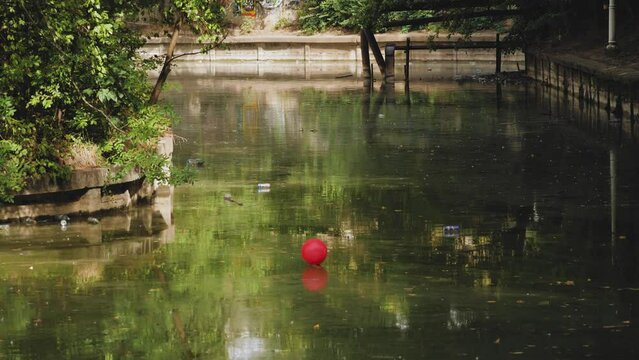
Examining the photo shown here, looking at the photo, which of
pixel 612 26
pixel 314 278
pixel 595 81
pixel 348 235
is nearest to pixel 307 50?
pixel 612 26

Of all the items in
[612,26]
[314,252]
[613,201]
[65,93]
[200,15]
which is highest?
[200,15]

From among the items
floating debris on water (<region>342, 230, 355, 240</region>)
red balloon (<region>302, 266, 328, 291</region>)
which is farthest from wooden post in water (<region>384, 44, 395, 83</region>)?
red balloon (<region>302, 266, 328, 291</region>)

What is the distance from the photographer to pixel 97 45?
17031 mm

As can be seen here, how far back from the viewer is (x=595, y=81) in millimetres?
34906

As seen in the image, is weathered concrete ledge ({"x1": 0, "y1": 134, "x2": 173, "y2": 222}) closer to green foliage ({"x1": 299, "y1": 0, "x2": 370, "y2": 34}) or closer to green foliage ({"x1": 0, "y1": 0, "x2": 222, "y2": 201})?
green foliage ({"x1": 0, "y1": 0, "x2": 222, "y2": 201})

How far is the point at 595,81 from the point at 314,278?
23.2 metres

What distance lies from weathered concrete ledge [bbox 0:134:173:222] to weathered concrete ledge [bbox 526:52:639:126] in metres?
15.1

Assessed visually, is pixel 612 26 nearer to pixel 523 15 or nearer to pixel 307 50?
pixel 523 15

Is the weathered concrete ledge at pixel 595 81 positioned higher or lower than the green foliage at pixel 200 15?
lower

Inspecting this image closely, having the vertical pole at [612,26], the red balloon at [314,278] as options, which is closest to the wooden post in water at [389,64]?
the vertical pole at [612,26]

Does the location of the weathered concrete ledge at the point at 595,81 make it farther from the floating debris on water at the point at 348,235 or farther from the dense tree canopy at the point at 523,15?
the floating debris on water at the point at 348,235

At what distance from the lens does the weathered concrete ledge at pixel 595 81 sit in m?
30.1

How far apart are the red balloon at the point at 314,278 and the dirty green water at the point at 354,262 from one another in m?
0.04

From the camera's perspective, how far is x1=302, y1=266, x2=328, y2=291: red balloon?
12.8 m
